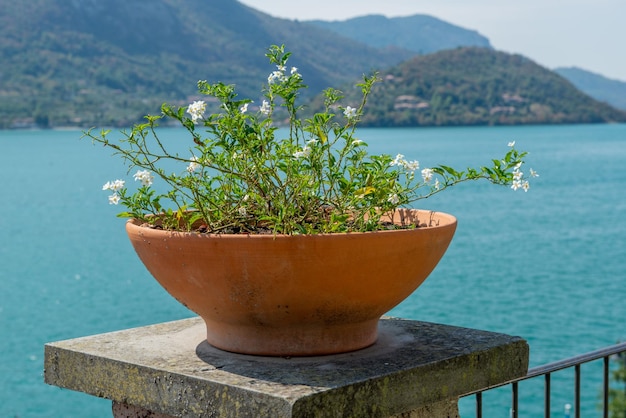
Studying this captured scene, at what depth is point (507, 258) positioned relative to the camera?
1807 inches

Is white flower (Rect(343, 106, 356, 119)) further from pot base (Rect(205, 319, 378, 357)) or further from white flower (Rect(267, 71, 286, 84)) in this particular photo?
pot base (Rect(205, 319, 378, 357))

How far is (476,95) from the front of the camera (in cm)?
11119

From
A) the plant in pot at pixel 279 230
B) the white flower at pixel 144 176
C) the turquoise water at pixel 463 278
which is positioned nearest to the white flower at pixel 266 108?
the plant in pot at pixel 279 230

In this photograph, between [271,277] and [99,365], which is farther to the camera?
[99,365]

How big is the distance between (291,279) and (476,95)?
113 meters

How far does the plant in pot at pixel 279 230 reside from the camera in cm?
149

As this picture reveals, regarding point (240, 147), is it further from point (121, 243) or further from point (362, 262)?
point (121, 243)

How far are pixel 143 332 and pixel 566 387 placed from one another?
28.6 m

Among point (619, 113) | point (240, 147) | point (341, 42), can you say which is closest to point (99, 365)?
point (240, 147)

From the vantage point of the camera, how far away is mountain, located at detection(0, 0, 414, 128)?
10775 centimetres

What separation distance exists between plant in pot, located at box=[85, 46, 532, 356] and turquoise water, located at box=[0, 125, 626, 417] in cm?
2094

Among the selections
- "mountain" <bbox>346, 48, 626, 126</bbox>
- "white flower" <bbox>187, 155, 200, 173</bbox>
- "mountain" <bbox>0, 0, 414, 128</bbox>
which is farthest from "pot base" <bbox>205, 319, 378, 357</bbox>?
"mountain" <bbox>346, 48, 626, 126</bbox>

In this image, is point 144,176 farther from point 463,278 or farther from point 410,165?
point 463,278

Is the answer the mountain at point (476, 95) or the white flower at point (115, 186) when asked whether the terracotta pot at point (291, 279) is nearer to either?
the white flower at point (115, 186)
